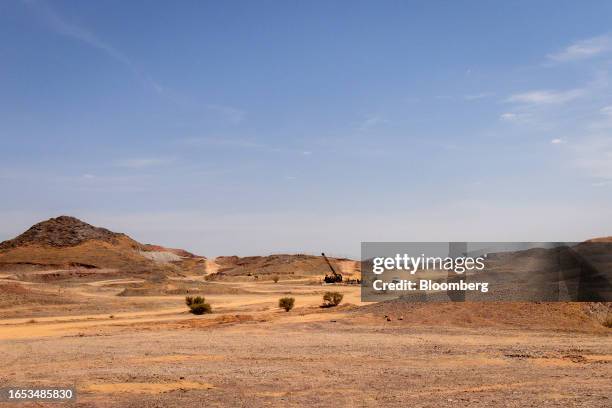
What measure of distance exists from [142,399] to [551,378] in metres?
10.4

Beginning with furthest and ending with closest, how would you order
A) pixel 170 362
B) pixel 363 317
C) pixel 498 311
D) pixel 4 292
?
1. pixel 4 292
2. pixel 363 317
3. pixel 498 311
4. pixel 170 362

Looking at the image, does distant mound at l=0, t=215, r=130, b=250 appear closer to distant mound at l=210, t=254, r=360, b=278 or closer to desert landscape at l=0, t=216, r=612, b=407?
distant mound at l=210, t=254, r=360, b=278

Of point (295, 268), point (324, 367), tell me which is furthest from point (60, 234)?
point (324, 367)

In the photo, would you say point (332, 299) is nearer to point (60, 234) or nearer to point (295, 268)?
point (295, 268)

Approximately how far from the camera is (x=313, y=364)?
18.5m

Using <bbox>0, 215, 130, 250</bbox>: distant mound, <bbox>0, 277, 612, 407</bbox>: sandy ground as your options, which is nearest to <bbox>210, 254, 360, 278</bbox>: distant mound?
<bbox>0, 215, 130, 250</bbox>: distant mound

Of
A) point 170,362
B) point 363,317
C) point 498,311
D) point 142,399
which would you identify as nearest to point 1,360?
point 170,362

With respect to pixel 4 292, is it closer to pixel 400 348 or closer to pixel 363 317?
pixel 363 317

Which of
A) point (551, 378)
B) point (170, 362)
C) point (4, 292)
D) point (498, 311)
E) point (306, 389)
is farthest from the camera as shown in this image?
point (4, 292)

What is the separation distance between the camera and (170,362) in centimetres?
1916

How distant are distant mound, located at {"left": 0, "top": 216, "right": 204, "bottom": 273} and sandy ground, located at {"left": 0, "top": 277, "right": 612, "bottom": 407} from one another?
65.3m

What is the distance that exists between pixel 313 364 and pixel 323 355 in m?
1.81

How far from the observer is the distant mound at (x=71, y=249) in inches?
3745

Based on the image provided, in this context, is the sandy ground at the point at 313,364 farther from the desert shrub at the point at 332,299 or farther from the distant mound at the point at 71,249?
the distant mound at the point at 71,249
